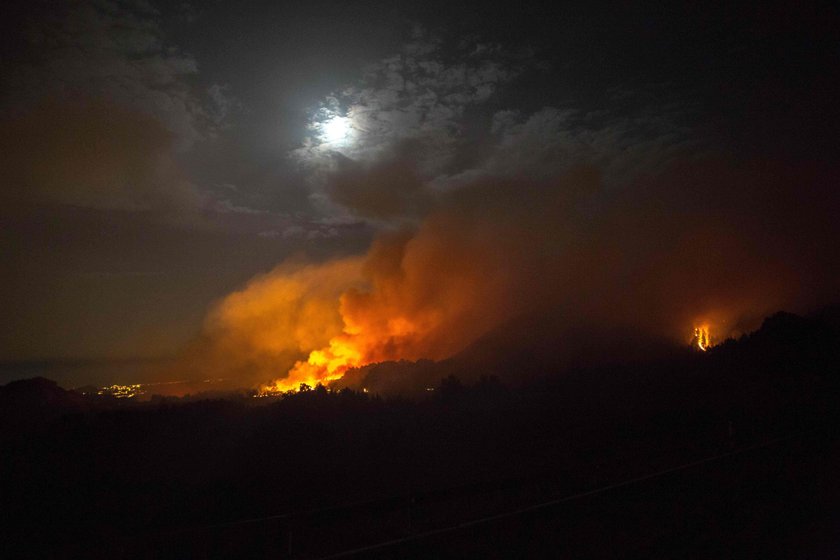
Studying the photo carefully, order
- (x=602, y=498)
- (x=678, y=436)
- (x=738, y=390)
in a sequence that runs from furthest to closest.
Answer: (x=738, y=390) < (x=678, y=436) < (x=602, y=498)

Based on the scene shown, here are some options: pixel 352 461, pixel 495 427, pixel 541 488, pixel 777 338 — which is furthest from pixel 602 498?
pixel 777 338

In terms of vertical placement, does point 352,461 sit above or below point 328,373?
below

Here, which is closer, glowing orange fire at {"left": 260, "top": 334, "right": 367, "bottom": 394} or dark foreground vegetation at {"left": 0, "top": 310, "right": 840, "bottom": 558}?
dark foreground vegetation at {"left": 0, "top": 310, "right": 840, "bottom": 558}

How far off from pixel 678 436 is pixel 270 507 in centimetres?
1920

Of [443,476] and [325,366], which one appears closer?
[443,476]

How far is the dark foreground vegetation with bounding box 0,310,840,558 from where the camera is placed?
9516mm

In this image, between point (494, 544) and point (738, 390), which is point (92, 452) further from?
point (738, 390)

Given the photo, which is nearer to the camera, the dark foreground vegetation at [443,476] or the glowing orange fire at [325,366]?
the dark foreground vegetation at [443,476]

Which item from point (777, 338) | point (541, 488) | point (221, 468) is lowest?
point (541, 488)

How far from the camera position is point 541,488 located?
51.0 ft

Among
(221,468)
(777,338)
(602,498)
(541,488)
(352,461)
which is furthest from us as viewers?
(777,338)

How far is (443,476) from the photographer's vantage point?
19.9 meters

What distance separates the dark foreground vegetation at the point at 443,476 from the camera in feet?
31.2

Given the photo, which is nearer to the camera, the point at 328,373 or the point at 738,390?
the point at 738,390
